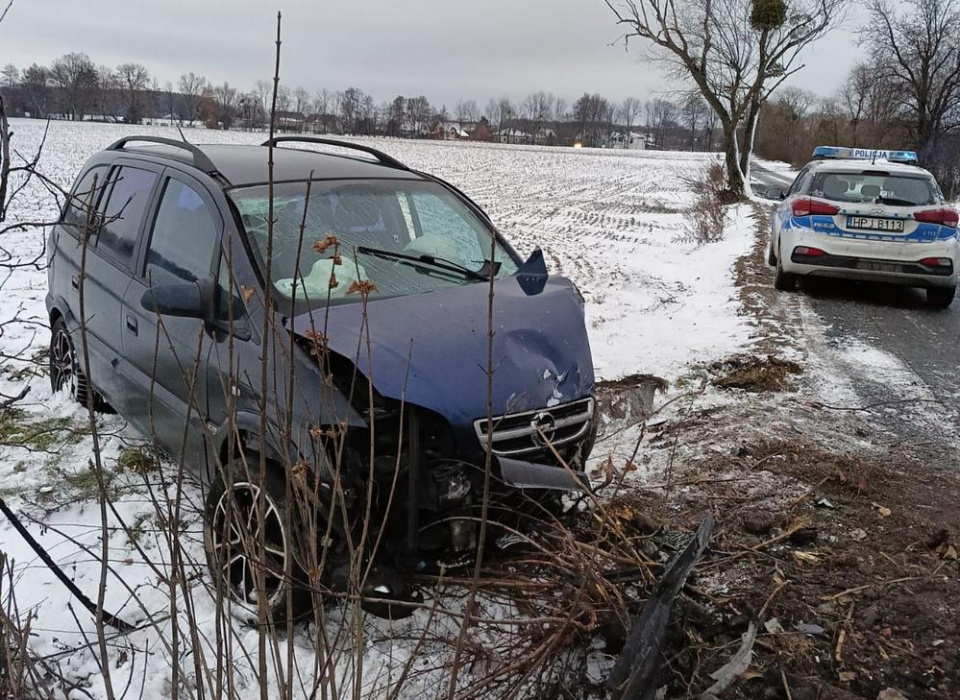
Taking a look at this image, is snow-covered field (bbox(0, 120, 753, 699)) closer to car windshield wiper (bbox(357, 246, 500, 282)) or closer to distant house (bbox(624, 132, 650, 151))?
car windshield wiper (bbox(357, 246, 500, 282))

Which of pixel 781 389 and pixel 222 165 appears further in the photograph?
pixel 781 389

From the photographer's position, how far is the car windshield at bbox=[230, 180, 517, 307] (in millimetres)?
3408

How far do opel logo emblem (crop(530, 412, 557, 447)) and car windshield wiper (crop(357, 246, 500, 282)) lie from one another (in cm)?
100

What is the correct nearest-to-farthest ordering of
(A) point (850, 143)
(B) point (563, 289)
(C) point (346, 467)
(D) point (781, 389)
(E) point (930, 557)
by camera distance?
(C) point (346, 467) → (E) point (930, 557) → (B) point (563, 289) → (D) point (781, 389) → (A) point (850, 143)

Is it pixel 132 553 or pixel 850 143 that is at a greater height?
pixel 850 143

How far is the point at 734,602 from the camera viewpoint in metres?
3.06

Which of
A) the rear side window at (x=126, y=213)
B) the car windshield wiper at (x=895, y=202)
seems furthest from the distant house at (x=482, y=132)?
the rear side window at (x=126, y=213)

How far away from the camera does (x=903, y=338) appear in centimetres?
704

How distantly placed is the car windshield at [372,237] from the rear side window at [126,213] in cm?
87

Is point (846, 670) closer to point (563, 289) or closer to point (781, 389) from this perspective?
point (563, 289)

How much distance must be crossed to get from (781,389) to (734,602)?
2.95m

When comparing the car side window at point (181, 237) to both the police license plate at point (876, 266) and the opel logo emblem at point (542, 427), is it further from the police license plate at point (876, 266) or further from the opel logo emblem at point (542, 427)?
the police license plate at point (876, 266)

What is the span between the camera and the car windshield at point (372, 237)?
134 inches

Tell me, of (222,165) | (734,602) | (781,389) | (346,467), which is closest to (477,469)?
(346,467)
